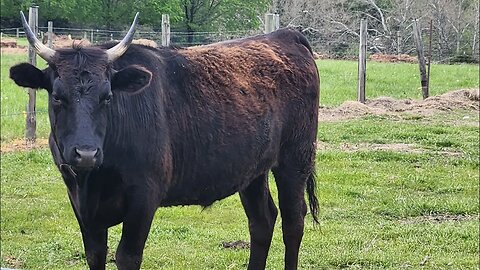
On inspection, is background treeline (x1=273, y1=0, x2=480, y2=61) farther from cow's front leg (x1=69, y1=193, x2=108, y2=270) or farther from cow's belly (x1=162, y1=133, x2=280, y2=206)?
cow's front leg (x1=69, y1=193, x2=108, y2=270)

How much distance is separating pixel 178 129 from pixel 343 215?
4.14m

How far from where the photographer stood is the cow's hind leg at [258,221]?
680 cm

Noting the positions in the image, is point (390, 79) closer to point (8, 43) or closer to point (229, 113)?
point (8, 43)

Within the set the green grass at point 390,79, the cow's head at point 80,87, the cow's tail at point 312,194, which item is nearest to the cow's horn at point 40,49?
the cow's head at point 80,87

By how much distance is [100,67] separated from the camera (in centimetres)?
492

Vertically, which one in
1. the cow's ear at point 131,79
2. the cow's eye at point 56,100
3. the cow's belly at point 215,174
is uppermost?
the cow's ear at point 131,79

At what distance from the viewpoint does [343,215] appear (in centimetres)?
934

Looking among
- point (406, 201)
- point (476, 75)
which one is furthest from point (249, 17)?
point (476, 75)

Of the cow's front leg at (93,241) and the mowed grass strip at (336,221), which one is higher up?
the cow's front leg at (93,241)

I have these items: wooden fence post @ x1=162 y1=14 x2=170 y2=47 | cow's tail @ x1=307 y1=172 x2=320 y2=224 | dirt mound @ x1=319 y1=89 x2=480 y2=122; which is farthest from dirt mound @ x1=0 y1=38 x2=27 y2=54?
cow's tail @ x1=307 y1=172 x2=320 y2=224

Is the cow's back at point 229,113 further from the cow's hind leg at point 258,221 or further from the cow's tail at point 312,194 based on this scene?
the cow's tail at point 312,194

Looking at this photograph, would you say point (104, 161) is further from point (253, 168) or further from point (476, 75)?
point (476, 75)

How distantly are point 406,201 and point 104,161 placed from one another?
18.3ft

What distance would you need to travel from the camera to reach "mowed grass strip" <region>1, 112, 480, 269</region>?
7.58 m
